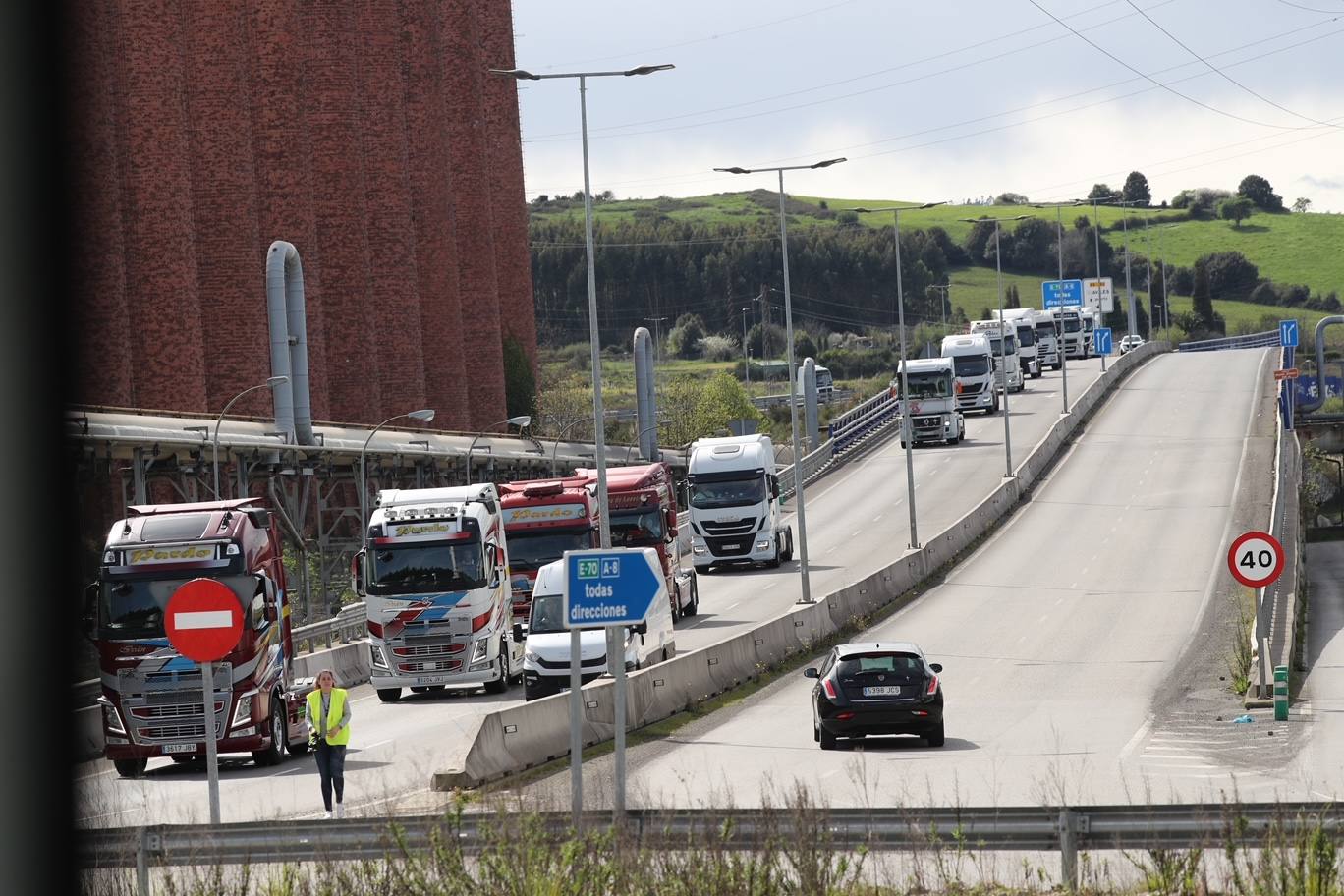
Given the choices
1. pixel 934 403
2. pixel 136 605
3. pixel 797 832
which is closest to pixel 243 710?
pixel 136 605

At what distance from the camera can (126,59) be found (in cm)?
5675

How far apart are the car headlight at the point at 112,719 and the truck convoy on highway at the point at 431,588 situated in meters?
7.27

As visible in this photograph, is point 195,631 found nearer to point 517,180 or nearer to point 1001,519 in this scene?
point 1001,519

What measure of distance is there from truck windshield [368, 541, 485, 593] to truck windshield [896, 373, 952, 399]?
47907 millimetres

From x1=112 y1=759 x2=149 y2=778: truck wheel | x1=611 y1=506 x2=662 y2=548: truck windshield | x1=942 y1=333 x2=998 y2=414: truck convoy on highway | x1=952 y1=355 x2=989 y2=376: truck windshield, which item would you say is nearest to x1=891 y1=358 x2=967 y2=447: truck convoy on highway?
x1=942 y1=333 x2=998 y2=414: truck convoy on highway

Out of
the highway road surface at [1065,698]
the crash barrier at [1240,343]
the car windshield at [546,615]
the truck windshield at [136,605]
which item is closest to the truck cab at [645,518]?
the highway road surface at [1065,698]

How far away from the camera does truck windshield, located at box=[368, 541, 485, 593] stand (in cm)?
3098

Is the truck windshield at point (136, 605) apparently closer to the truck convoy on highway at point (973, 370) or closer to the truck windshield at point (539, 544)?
the truck windshield at point (539, 544)

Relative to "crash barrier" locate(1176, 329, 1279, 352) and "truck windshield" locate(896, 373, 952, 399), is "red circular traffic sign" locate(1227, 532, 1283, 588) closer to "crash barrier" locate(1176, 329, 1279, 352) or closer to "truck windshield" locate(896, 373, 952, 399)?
"truck windshield" locate(896, 373, 952, 399)

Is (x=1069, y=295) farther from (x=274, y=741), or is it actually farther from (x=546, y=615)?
(x=274, y=741)

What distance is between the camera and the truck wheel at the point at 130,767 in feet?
79.3

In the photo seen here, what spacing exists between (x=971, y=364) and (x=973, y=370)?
2.12 feet

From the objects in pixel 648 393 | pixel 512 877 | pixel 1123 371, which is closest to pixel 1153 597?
pixel 512 877

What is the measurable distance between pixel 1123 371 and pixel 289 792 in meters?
93.1
